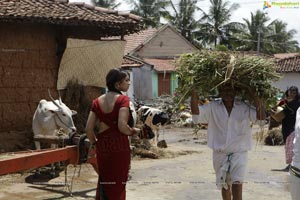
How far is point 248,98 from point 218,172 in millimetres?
850

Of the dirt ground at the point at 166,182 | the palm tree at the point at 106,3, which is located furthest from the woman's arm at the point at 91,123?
the palm tree at the point at 106,3

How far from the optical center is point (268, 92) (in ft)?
17.5

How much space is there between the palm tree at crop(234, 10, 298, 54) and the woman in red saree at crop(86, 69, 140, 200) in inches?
1400

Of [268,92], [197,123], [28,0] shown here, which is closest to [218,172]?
[197,123]

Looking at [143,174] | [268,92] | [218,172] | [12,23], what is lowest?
[143,174]

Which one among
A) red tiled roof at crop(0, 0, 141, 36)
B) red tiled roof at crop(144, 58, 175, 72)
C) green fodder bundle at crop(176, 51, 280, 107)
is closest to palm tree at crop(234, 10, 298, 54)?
red tiled roof at crop(144, 58, 175, 72)

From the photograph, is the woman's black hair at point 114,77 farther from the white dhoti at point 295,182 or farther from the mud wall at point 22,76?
the mud wall at point 22,76

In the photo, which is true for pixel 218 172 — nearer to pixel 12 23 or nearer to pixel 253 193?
pixel 253 193

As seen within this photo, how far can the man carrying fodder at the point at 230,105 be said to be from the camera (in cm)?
530

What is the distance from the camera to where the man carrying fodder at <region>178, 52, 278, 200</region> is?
5.30 metres

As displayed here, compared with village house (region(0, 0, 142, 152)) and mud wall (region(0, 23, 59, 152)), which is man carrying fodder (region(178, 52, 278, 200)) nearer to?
village house (region(0, 0, 142, 152))

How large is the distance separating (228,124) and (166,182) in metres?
3.42

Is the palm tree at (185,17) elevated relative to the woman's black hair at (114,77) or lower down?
elevated

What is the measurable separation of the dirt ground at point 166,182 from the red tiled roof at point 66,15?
10.2 feet
